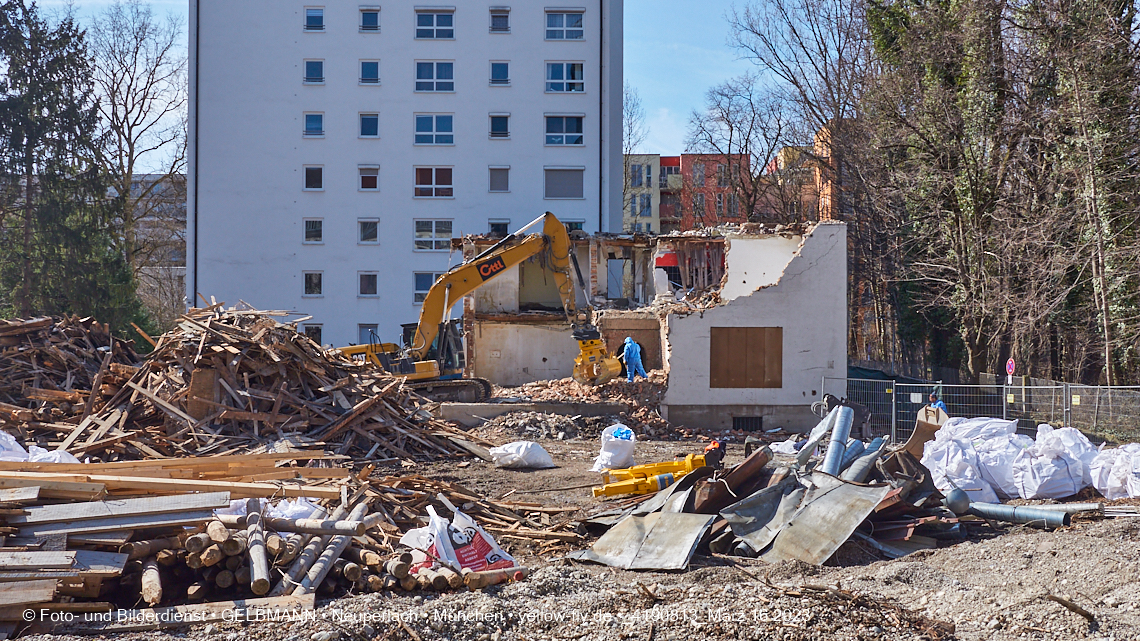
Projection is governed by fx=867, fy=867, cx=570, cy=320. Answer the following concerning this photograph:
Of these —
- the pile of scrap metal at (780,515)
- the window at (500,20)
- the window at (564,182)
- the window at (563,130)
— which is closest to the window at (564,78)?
the window at (563,130)

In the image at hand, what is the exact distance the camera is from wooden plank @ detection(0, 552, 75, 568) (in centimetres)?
595

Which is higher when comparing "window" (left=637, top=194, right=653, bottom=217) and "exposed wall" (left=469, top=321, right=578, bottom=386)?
"window" (left=637, top=194, right=653, bottom=217)

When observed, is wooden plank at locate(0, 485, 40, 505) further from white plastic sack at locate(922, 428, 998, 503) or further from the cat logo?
the cat logo

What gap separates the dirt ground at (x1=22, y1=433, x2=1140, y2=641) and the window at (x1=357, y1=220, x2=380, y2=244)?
31.7 m

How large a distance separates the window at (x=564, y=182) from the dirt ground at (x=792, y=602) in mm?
31550

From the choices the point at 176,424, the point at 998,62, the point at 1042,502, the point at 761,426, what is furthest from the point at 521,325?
the point at 1042,502

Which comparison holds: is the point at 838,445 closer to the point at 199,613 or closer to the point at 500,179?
the point at 199,613

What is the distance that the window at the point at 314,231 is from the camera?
38688mm

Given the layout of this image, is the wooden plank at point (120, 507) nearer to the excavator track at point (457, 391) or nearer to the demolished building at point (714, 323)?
the excavator track at point (457, 391)

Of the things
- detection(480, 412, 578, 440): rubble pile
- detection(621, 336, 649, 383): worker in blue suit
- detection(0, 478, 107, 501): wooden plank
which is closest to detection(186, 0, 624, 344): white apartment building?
detection(621, 336, 649, 383): worker in blue suit

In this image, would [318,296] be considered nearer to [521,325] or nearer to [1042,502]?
[521,325]

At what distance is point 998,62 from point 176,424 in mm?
22719

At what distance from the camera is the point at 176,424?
1395 cm

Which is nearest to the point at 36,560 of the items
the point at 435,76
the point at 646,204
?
the point at 435,76
